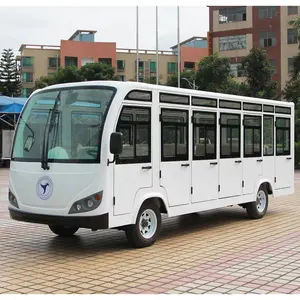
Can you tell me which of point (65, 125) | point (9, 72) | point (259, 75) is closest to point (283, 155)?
point (65, 125)

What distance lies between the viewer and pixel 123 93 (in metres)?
7.97

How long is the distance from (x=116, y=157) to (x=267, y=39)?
53233mm

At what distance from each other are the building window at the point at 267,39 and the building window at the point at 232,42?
6.36 feet

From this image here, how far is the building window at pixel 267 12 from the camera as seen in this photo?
57750 millimetres

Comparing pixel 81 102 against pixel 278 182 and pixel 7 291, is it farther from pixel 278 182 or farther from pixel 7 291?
pixel 278 182

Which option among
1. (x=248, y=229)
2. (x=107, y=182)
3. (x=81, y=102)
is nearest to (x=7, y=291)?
(x=107, y=182)

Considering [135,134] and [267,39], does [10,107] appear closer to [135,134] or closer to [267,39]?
[135,134]

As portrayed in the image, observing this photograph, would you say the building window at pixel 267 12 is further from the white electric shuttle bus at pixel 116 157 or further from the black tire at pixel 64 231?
the black tire at pixel 64 231

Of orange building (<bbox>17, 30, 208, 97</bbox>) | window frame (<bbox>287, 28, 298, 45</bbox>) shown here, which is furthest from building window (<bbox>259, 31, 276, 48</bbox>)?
orange building (<bbox>17, 30, 208, 97</bbox>)

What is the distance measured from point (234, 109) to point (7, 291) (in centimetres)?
628

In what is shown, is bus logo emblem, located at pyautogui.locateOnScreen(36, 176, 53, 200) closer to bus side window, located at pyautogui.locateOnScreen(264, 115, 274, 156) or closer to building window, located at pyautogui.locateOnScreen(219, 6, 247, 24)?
bus side window, located at pyautogui.locateOnScreen(264, 115, 274, 156)

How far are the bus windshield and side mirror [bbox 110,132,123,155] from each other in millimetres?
225

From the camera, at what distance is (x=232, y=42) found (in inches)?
2365

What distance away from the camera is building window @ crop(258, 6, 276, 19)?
189 ft
